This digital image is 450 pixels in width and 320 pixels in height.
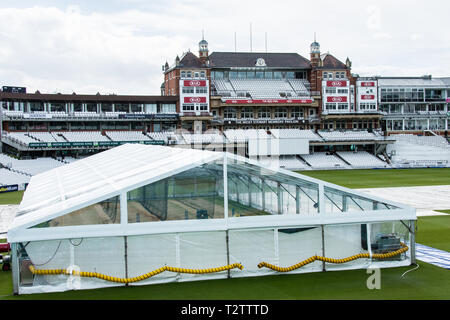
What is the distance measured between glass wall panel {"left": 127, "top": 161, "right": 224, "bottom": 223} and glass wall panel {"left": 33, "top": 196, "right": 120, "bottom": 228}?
1.49 feet

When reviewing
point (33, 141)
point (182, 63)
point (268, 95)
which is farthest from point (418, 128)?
point (33, 141)

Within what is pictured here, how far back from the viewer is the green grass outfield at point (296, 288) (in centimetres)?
1475

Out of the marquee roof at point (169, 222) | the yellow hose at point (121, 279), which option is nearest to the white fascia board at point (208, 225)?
the marquee roof at point (169, 222)

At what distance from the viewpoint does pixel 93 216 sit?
53.1ft

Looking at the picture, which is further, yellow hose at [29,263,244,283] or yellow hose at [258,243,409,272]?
yellow hose at [258,243,409,272]

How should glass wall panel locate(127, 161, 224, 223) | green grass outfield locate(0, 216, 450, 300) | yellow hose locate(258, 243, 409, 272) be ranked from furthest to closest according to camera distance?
yellow hose locate(258, 243, 409, 272) → glass wall panel locate(127, 161, 224, 223) → green grass outfield locate(0, 216, 450, 300)

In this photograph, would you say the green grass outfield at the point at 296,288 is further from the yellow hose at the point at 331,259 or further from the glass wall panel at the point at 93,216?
the glass wall panel at the point at 93,216

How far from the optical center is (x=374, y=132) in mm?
88750

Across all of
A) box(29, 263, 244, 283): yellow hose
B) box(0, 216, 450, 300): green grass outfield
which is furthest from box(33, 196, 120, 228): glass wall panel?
box(0, 216, 450, 300): green grass outfield

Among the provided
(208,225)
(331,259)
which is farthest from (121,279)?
(331,259)

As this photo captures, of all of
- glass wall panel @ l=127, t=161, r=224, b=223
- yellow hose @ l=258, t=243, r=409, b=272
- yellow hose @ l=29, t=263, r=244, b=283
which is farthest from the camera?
yellow hose @ l=258, t=243, r=409, b=272

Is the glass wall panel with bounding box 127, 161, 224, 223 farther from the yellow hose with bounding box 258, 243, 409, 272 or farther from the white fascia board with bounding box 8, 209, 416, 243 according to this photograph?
the yellow hose with bounding box 258, 243, 409, 272

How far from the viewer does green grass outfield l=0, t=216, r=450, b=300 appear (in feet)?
48.4

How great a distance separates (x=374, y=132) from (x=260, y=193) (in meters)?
74.1
